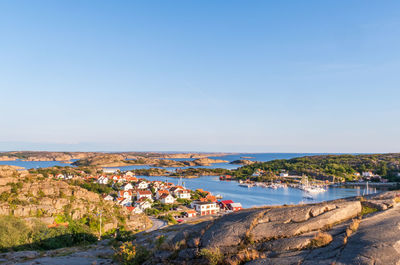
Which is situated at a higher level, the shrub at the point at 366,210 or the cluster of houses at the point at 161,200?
the shrub at the point at 366,210

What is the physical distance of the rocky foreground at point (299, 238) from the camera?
7341 millimetres

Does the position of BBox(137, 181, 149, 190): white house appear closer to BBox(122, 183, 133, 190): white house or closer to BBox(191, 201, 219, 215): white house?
BBox(122, 183, 133, 190): white house

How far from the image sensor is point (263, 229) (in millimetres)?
9758

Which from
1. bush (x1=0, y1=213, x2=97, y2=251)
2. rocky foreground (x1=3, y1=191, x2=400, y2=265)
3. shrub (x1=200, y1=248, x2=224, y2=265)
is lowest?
bush (x1=0, y1=213, x2=97, y2=251)

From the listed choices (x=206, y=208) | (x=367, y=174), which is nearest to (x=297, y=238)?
(x=206, y=208)

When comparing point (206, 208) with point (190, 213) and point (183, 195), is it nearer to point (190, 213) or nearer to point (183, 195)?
point (190, 213)

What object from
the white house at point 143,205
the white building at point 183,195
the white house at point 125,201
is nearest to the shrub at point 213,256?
the white house at point 143,205

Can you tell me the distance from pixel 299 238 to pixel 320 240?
720 millimetres

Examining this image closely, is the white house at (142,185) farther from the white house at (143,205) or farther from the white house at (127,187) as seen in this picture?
the white house at (143,205)

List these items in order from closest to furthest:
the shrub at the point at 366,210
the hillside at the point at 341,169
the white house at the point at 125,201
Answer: the shrub at the point at 366,210 → the white house at the point at 125,201 → the hillside at the point at 341,169

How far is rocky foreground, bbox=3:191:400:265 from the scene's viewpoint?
24.1 ft

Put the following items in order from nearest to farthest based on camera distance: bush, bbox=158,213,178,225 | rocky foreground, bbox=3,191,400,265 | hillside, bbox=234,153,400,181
A: rocky foreground, bbox=3,191,400,265
bush, bbox=158,213,178,225
hillside, bbox=234,153,400,181

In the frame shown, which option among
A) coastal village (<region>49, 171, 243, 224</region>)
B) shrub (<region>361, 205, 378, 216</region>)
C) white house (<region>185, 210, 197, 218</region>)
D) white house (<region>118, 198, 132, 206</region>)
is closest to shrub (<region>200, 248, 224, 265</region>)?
shrub (<region>361, 205, 378, 216</region>)

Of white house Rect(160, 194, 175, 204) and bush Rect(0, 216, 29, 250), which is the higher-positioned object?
bush Rect(0, 216, 29, 250)
